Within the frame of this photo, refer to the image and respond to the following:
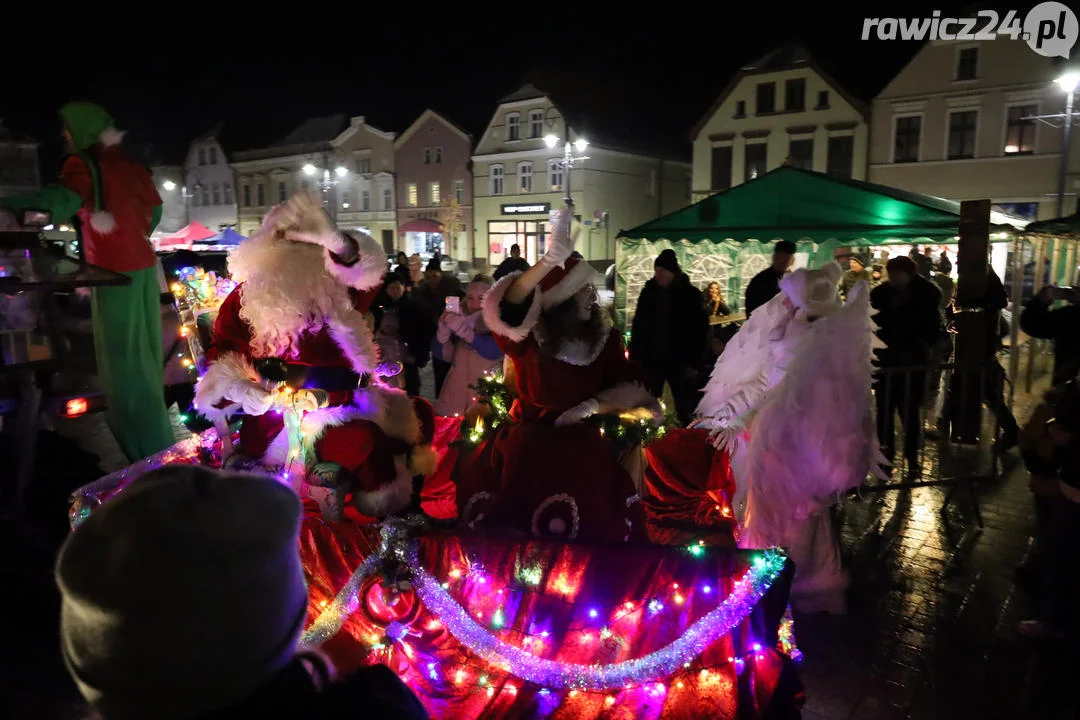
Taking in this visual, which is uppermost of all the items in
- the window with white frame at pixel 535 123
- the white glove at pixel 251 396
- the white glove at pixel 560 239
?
the window with white frame at pixel 535 123

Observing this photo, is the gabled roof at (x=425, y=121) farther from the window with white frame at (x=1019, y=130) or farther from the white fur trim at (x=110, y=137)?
the white fur trim at (x=110, y=137)

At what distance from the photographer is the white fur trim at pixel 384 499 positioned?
380cm

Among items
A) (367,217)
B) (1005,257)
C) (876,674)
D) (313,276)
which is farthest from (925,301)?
(367,217)

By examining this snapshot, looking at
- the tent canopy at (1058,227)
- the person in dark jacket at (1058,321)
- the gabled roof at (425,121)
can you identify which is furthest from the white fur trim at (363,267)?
the gabled roof at (425,121)

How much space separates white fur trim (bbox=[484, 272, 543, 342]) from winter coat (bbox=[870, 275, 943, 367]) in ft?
14.9

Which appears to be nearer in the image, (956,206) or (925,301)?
(925,301)

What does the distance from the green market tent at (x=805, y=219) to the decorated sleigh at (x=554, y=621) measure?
255 inches

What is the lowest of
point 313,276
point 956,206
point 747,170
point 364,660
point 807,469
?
point 364,660

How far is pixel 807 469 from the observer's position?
4.03 meters

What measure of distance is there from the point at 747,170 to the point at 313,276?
2922cm

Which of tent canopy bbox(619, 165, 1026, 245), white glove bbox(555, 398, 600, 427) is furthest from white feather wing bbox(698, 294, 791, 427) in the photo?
tent canopy bbox(619, 165, 1026, 245)

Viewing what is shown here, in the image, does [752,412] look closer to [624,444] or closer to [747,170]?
[624,444]

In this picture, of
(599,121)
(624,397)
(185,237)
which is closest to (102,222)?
(624,397)

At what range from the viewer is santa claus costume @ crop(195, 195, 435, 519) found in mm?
3629
